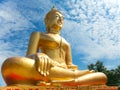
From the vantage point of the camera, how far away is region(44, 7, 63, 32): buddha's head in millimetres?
8609

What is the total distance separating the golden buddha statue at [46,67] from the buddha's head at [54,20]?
0.24 m

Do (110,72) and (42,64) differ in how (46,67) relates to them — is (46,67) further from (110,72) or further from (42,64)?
(110,72)

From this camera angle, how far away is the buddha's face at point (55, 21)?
8602 mm

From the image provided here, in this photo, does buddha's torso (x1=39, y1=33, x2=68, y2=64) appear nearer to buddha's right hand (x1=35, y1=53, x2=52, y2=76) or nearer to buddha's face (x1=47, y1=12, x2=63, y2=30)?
buddha's face (x1=47, y1=12, x2=63, y2=30)

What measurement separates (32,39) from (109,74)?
641 centimetres

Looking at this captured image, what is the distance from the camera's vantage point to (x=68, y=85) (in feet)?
23.0

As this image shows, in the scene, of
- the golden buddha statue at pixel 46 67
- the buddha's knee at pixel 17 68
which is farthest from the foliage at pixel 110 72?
the buddha's knee at pixel 17 68

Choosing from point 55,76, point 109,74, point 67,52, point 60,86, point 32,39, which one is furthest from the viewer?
point 109,74

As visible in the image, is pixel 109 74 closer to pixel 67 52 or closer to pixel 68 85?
pixel 67 52

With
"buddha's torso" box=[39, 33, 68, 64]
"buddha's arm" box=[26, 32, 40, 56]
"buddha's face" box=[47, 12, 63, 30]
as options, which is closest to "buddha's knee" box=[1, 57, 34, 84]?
"buddha's arm" box=[26, 32, 40, 56]

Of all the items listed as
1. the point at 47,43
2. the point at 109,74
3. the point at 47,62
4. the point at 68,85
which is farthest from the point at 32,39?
the point at 109,74

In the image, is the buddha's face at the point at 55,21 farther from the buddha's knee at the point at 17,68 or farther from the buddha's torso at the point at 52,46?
the buddha's knee at the point at 17,68

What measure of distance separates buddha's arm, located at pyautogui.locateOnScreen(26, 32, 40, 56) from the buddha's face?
0.68 meters

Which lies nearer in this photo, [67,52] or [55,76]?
[55,76]
